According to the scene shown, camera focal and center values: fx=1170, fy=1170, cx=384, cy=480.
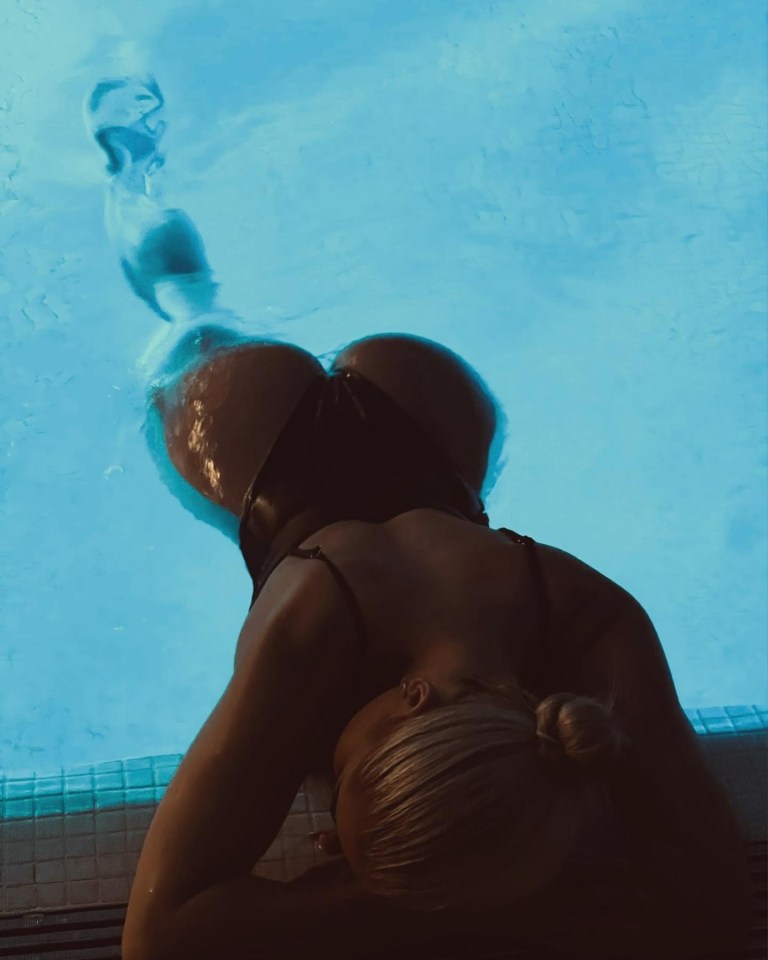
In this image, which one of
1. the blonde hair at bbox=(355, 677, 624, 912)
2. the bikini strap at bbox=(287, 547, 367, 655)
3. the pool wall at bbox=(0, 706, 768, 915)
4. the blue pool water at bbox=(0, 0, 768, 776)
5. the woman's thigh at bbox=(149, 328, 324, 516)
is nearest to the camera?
the blonde hair at bbox=(355, 677, 624, 912)

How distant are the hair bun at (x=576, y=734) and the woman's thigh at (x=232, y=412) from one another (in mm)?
625

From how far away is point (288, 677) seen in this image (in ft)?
3.89

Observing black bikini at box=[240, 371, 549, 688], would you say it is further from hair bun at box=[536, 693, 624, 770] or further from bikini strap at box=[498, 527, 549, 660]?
hair bun at box=[536, 693, 624, 770]

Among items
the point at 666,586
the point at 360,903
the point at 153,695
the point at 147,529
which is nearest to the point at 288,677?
the point at 360,903

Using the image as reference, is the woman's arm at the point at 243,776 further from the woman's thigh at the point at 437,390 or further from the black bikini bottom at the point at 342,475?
the woman's thigh at the point at 437,390

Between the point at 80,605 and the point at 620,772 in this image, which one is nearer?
the point at 620,772

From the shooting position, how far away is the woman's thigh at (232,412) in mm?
1578

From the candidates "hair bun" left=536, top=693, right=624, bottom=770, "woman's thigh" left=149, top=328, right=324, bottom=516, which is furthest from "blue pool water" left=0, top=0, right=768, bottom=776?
"hair bun" left=536, top=693, right=624, bottom=770

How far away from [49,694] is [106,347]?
0.80 metres

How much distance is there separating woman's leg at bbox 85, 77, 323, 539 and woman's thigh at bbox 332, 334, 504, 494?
8 cm

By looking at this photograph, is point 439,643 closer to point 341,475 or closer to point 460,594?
point 460,594

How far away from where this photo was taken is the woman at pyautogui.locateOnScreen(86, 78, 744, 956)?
1056mm

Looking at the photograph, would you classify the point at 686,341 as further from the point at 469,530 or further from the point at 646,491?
the point at 469,530

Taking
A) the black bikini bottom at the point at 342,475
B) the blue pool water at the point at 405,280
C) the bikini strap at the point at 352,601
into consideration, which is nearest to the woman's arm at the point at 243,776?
the bikini strap at the point at 352,601
